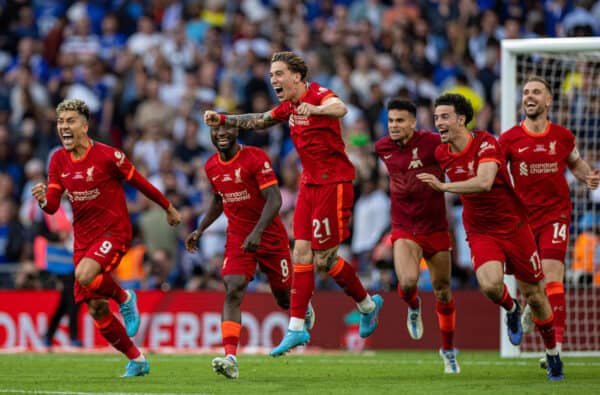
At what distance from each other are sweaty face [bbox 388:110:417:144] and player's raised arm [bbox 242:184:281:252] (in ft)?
4.62

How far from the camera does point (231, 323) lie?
41.9ft

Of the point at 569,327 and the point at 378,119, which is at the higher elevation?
the point at 378,119

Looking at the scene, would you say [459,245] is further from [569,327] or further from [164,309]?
[164,309]

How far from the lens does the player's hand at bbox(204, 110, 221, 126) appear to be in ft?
41.0

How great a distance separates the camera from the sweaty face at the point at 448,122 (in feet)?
41.9

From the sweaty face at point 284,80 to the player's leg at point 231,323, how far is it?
1.92 meters

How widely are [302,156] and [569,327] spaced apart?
6408mm

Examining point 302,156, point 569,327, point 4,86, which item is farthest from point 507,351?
point 4,86

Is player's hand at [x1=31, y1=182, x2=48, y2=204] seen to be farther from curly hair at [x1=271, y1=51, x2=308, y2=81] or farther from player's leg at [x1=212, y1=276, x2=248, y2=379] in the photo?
curly hair at [x1=271, y1=51, x2=308, y2=81]

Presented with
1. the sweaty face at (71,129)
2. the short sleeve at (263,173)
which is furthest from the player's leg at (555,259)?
the sweaty face at (71,129)

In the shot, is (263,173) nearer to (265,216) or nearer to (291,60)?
(265,216)

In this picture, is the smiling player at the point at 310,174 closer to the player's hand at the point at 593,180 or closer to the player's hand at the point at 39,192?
the player's hand at the point at 39,192

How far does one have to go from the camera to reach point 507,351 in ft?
54.4

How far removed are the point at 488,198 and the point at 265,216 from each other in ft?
7.40
